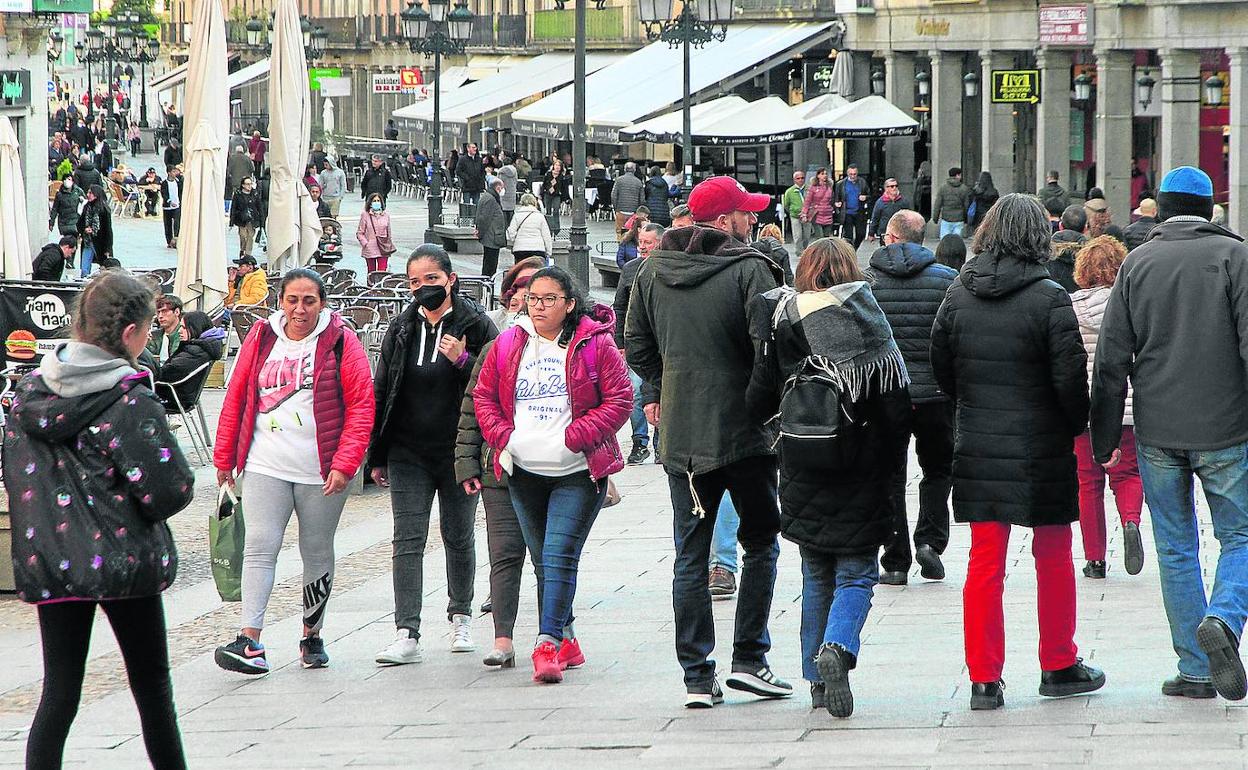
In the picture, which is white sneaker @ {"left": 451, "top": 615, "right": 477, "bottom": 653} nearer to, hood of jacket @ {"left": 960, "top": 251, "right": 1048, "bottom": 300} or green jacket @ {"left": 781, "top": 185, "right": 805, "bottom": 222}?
hood of jacket @ {"left": 960, "top": 251, "right": 1048, "bottom": 300}

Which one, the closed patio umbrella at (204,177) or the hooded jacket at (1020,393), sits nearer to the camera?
the hooded jacket at (1020,393)

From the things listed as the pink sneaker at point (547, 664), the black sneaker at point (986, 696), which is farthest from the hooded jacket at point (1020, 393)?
the pink sneaker at point (547, 664)

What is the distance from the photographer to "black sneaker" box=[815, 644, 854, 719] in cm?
627

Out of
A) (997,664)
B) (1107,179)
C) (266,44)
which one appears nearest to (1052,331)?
(997,664)

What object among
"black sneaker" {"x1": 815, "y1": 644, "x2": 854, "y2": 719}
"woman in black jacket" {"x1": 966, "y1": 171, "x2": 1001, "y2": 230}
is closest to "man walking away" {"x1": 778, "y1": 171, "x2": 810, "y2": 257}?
"woman in black jacket" {"x1": 966, "y1": 171, "x2": 1001, "y2": 230}

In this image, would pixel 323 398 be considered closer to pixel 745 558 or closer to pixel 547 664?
pixel 547 664

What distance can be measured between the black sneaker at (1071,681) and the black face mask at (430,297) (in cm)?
273

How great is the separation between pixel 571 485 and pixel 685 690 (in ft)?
2.91

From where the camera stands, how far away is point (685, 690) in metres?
6.98

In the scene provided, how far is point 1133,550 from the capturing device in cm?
894

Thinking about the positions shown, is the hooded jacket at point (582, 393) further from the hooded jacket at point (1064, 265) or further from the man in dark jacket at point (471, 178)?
the man in dark jacket at point (471, 178)

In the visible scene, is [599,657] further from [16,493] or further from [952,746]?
[16,493]

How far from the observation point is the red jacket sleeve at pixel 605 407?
7.24 metres

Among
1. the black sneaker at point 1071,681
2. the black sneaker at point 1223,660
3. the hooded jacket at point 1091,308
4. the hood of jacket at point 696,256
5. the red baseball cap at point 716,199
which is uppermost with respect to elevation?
the red baseball cap at point 716,199
